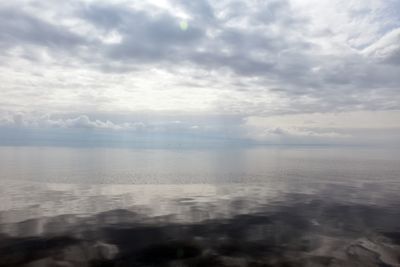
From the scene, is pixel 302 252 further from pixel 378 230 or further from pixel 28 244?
pixel 28 244

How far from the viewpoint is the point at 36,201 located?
46.8 m

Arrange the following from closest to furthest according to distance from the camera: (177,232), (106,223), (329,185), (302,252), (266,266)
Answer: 1. (266,266)
2. (302,252)
3. (177,232)
4. (106,223)
5. (329,185)

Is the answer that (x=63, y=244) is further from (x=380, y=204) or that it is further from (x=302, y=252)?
(x=380, y=204)

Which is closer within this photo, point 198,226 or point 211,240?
point 211,240

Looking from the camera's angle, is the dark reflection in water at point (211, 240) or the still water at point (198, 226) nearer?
the dark reflection in water at point (211, 240)

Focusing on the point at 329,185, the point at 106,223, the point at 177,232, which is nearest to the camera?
the point at 177,232

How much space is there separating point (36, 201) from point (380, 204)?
47.7 metres

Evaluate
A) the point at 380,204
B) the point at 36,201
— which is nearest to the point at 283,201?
the point at 380,204

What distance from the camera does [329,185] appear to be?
66.4 metres

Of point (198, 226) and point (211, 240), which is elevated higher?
point (211, 240)

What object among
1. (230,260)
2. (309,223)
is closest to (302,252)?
(230,260)

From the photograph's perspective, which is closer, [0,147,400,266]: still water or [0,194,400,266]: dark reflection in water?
[0,194,400,266]: dark reflection in water

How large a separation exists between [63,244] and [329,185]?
5357 centimetres

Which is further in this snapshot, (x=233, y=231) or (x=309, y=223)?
(x=309, y=223)
